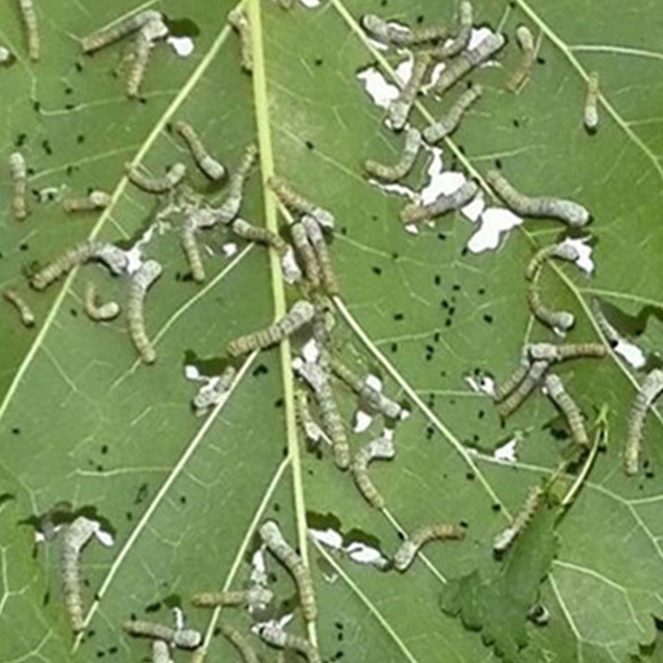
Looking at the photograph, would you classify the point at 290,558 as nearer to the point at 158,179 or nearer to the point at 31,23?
the point at 158,179

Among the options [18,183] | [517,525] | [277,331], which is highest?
[18,183]

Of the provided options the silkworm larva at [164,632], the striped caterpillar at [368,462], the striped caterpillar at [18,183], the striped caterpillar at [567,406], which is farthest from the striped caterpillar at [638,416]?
the striped caterpillar at [18,183]

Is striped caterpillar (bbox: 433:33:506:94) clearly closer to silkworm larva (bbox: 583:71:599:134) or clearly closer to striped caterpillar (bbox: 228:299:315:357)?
silkworm larva (bbox: 583:71:599:134)

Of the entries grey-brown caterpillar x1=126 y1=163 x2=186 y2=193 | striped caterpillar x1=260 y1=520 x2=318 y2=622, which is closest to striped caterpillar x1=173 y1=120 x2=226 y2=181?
grey-brown caterpillar x1=126 y1=163 x2=186 y2=193

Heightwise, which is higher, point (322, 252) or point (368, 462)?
point (322, 252)

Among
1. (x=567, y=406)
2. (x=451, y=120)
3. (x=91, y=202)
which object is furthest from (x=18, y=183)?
(x=567, y=406)

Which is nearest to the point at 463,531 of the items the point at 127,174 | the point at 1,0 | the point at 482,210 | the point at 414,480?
the point at 414,480

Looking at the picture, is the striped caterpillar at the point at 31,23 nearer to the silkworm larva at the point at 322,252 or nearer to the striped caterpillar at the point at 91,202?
the striped caterpillar at the point at 91,202
